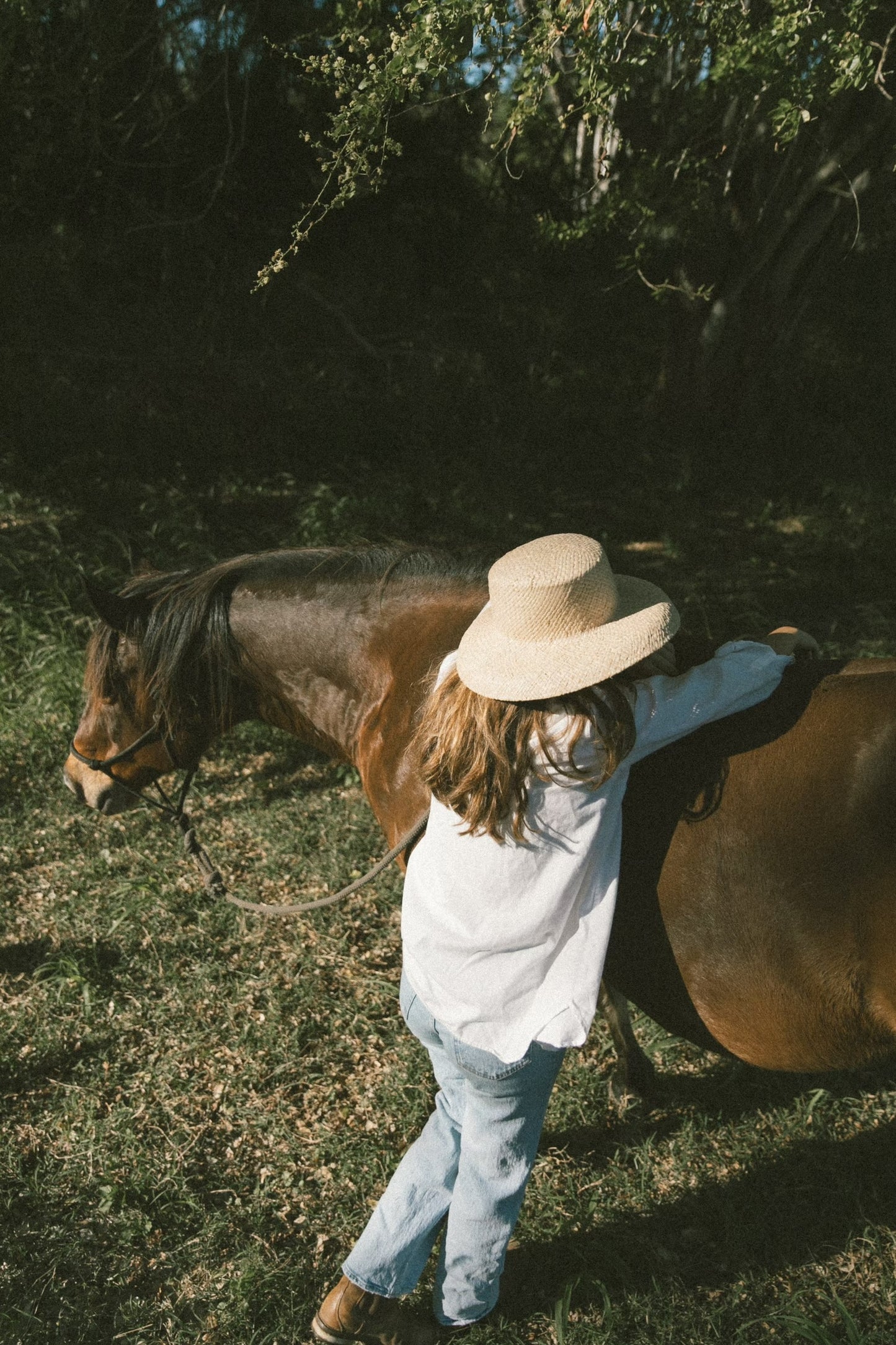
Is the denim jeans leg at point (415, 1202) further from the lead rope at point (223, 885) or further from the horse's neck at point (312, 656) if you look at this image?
the horse's neck at point (312, 656)

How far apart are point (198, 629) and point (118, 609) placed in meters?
0.24

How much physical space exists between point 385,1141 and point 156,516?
502 cm

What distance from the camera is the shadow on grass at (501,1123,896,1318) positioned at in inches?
101

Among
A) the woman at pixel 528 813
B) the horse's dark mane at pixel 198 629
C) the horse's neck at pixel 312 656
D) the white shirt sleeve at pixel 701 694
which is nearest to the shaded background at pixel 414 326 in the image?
the horse's dark mane at pixel 198 629

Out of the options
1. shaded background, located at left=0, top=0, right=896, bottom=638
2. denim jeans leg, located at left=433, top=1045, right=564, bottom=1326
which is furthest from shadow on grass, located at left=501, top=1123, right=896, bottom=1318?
shaded background, located at left=0, top=0, right=896, bottom=638

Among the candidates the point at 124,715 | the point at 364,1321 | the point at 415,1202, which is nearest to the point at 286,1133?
the point at 364,1321

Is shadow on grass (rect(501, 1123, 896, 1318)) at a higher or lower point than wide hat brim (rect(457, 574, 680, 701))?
lower

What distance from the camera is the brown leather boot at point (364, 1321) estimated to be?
229 cm

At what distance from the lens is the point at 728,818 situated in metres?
1.96

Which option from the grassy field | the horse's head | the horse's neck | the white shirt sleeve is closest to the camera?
the white shirt sleeve

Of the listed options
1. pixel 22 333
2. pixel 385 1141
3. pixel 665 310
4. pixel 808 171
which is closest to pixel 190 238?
pixel 22 333

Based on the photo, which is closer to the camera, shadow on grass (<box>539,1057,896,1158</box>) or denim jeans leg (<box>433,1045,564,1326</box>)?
denim jeans leg (<box>433,1045,564,1326</box>)

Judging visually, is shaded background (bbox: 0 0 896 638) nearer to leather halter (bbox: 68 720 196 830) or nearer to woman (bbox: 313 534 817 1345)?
leather halter (bbox: 68 720 196 830)

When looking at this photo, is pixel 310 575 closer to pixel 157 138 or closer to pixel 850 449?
pixel 157 138
